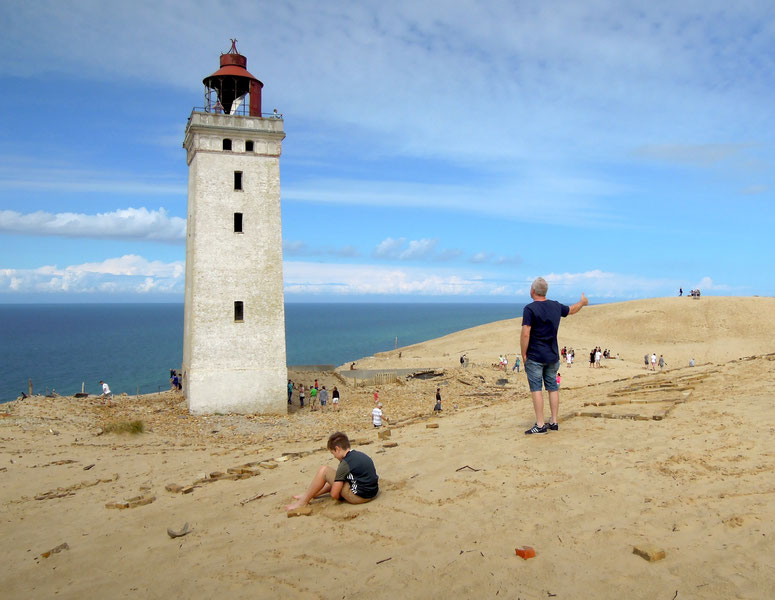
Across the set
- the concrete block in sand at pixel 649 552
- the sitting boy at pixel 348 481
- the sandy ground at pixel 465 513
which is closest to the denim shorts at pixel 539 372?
the sandy ground at pixel 465 513

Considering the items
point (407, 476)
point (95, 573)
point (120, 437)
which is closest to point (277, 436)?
point (120, 437)

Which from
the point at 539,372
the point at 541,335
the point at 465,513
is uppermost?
the point at 541,335

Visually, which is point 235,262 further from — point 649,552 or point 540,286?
point 649,552

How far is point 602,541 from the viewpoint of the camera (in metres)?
5.64

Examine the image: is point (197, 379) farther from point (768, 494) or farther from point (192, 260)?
point (768, 494)

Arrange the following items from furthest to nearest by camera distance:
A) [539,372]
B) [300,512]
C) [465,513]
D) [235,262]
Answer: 1. [235,262]
2. [539,372]
3. [300,512]
4. [465,513]

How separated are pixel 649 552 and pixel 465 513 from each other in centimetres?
215

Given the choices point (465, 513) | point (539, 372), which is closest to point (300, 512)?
point (465, 513)

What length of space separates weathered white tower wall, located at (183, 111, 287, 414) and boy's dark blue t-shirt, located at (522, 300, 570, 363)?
1849 centimetres

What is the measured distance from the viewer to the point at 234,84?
88.9 ft

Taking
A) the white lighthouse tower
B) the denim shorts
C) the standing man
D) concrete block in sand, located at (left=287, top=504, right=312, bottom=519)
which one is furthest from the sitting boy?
the white lighthouse tower

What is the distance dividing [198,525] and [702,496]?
6144 millimetres

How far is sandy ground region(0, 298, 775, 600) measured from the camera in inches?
206

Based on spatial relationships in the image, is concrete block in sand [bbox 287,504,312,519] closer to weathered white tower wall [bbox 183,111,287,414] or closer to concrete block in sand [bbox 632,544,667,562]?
concrete block in sand [bbox 632,544,667,562]
